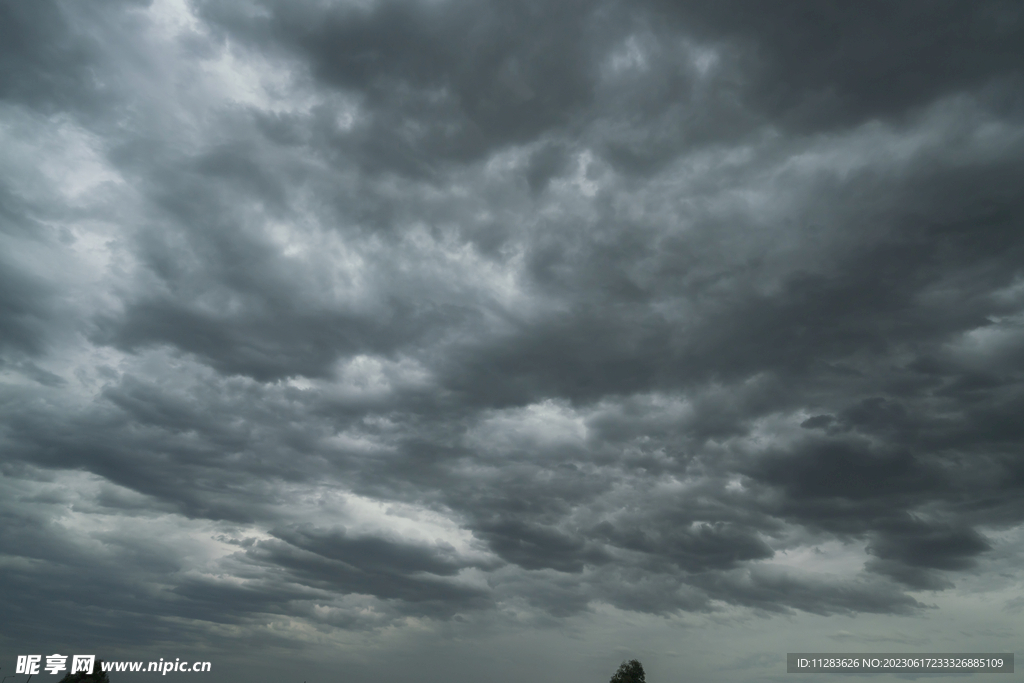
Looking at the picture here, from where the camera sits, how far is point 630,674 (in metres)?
126

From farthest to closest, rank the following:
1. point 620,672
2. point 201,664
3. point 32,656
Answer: point 620,672
point 201,664
point 32,656

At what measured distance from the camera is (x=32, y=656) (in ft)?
282

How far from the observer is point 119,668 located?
94438mm

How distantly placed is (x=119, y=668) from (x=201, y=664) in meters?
14.0

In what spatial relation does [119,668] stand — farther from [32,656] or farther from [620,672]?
[620,672]

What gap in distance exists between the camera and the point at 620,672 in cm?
12775

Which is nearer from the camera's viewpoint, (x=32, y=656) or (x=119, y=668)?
(x=32, y=656)

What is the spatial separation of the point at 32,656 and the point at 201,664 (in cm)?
2172

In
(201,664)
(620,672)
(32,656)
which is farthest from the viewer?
(620,672)

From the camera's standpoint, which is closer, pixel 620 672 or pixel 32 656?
pixel 32 656

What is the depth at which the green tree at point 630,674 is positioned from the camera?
407 feet

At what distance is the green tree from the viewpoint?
124062 millimetres

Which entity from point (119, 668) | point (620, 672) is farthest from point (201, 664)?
point (620, 672)

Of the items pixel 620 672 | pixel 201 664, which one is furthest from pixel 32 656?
pixel 620 672
